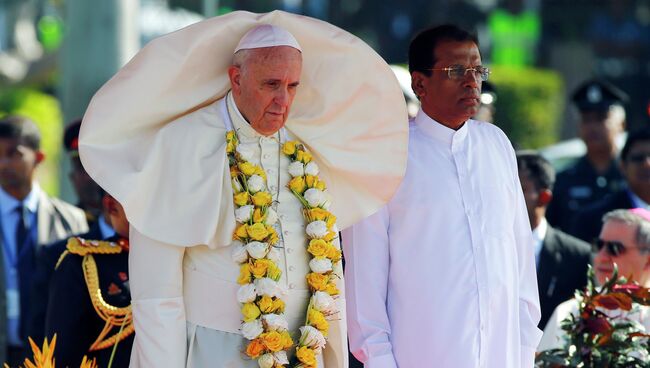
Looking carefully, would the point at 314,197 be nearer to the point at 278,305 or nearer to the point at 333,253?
the point at 333,253

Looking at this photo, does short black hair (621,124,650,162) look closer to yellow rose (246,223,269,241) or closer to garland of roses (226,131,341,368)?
garland of roses (226,131,341,368)

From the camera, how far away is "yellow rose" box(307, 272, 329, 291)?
4891 mm

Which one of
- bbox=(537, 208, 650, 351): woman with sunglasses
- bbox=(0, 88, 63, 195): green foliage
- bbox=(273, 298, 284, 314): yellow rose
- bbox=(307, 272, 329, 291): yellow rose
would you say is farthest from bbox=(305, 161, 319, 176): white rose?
bbox=(0, 88, 63, 195): green foliage

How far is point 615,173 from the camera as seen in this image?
10156mm

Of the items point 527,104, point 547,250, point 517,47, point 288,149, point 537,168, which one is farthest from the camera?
point 517,47

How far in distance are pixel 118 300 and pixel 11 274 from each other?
2714 mm

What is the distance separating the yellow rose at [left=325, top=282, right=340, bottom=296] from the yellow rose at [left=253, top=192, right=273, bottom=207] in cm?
37

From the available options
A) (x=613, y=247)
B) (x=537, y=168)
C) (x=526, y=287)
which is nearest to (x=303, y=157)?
(x=526, y=287)

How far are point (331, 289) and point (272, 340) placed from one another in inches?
12.9

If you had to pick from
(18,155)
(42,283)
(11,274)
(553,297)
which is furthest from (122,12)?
(553,297)

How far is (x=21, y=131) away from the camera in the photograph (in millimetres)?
8484

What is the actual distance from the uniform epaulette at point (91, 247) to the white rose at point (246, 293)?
1228mm

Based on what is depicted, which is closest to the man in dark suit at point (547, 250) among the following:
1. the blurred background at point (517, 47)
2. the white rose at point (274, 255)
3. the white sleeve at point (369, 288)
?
the white sleeve at point (369, 288)

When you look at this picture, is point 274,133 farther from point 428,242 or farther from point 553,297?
point 553,297
